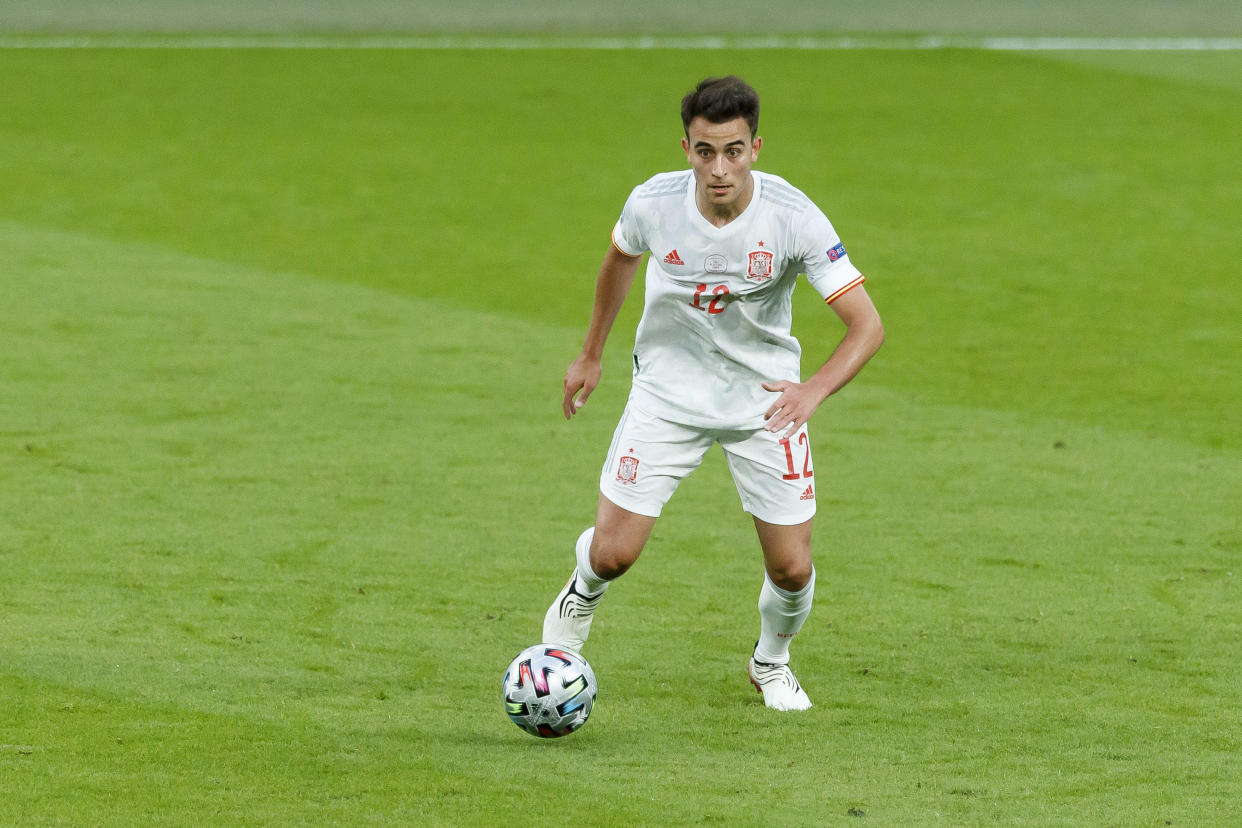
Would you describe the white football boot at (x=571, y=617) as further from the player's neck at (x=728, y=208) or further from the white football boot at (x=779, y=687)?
the player's neck at (x=728, y=208)

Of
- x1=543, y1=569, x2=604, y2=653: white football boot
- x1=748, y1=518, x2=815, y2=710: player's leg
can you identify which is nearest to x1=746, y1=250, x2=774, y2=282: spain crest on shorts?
x1=748, y1=518, x2=815, y2=710: player's leg

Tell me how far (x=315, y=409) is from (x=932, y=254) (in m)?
5.88

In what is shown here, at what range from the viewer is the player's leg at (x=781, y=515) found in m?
5.75

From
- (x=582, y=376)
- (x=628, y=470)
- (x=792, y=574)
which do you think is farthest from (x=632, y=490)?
(x=792, y=574)

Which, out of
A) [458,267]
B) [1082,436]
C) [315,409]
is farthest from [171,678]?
[458,267]

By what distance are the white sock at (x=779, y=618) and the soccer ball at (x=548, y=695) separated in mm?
724

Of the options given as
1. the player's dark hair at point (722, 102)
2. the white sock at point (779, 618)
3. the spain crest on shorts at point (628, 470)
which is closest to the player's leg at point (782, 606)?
the white sock at point (779, 618)

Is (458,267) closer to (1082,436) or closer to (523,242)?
(523,242)

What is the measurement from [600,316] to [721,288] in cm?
50

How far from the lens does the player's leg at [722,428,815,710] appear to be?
5754 millimetres

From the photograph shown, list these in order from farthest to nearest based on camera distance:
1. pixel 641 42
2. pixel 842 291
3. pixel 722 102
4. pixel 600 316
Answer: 1. pixel 641 42
2. pixel 600 316
3. pixel 842 291
4. pixel 722 102

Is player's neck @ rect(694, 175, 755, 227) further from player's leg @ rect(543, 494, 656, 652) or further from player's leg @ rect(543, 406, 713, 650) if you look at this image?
player's leg @ rect(543, 494, 656, 652)

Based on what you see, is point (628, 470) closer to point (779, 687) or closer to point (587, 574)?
point (587, 574)

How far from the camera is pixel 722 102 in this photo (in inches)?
208
